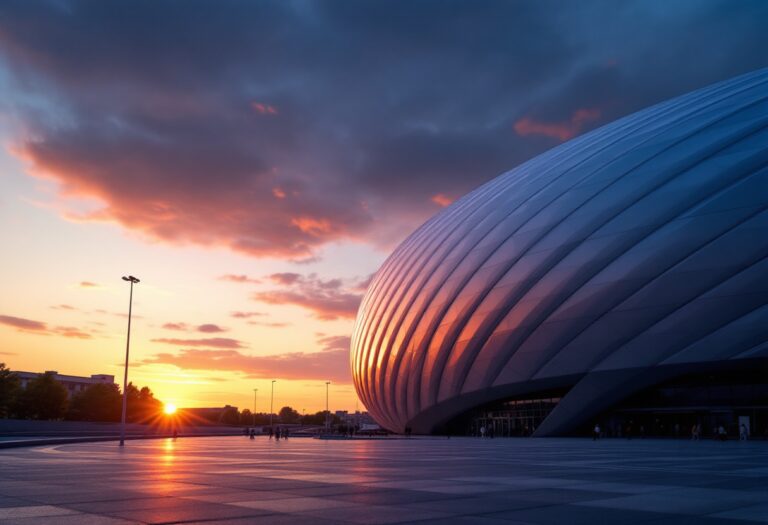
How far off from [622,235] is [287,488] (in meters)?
→ 33.2

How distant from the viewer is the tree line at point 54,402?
293 ft

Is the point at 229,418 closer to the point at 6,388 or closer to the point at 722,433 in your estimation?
the point at 6,388

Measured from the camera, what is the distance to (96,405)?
110 metres

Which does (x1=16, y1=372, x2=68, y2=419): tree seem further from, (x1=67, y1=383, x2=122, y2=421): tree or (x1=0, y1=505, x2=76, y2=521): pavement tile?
(x1=0, y1=505, x2=76, y2=521): pavement tile

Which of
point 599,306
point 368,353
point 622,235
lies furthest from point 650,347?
point 368,353

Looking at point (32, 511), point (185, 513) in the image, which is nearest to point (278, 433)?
point (32, 511)

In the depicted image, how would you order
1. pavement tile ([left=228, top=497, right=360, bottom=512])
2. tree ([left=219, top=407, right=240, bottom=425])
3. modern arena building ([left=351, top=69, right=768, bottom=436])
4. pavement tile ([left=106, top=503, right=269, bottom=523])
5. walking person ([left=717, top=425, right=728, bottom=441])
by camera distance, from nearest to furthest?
pavement tile ([left=106, top=503, right=269, bottom=523]) < pavement tile ([left=228, top=497, right=360, bottom=512]) < modern arena building ([left=351, top=69, right=768, bottom=436]) < walking person ([left=717, top=425, right=728, bottom=441]) < tree ([left=219, top=407, right=240, bottom=425])

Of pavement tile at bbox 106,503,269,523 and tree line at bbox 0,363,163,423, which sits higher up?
tree line at bbox 0,363,163,423

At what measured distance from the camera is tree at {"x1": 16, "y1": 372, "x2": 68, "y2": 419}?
98125 mm

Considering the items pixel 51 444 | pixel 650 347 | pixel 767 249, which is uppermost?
pixel 767 249

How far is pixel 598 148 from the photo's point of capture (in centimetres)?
4856

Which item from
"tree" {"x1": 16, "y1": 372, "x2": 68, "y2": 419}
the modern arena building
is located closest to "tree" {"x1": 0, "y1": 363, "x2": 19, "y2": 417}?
"tree" {"x1": 16, "y1": 372, "x2": 68, "y2": 419}

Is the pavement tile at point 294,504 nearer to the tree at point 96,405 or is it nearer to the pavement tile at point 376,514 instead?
the pavement tile at point 376,514

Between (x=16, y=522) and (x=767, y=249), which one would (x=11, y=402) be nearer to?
(x=767, y=249)
